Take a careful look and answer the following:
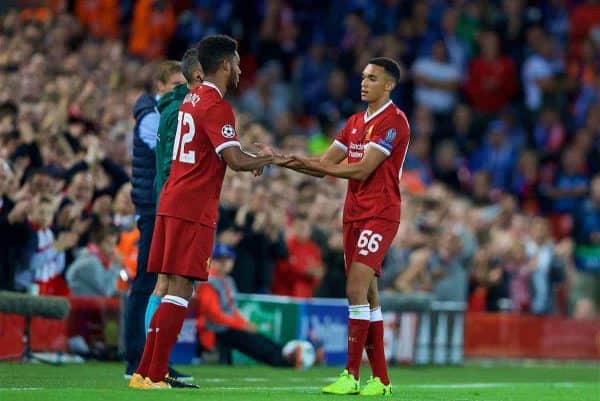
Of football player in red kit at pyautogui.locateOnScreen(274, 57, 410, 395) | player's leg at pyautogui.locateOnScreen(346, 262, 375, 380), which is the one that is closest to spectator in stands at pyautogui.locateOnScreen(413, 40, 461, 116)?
football player in red kit at pyautogui.locateOnScreen(274, 57, 410, 395)

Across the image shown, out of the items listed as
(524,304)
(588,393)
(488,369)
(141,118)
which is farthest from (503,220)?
(141,118)

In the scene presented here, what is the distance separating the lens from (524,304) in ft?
74.8

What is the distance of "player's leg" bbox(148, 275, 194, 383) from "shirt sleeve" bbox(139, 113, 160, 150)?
1.90 m

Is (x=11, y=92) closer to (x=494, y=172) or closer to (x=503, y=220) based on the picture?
(x=503, y=220)

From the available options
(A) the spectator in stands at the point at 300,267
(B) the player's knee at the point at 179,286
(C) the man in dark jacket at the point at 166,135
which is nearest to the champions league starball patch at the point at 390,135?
(C) the man in dark jacket at the point at 166,135

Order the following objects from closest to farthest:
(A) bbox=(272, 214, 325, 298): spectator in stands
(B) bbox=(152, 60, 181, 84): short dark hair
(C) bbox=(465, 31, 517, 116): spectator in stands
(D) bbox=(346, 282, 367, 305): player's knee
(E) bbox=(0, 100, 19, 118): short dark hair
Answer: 1. (D) bbox=(346, 282, 367, 305): player's knee
2. (B) bbox=(152, 60, 181, 84): short dark hair
3. (E) bbox=(0, 100, 19, 118): short dark hair
4. (A) bbox=(272, 214, 325, 298): spectator in stands
5. (C) bbox=(465, 31, 517, 116): spectator in stands

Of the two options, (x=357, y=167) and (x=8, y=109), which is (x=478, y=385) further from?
(x=8, y=109)

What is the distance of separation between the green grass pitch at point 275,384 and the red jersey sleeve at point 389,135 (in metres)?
1.95

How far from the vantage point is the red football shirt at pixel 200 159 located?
1041cm

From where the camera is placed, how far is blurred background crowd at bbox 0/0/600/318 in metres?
15.9

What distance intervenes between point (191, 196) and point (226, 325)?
5.87m

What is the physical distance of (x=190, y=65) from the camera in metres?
11.4

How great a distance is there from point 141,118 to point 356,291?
2524mm

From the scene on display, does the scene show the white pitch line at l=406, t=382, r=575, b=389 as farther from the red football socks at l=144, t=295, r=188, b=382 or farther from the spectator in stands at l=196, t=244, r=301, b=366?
the red football socks at l=144, t=295, r=188, b=382
